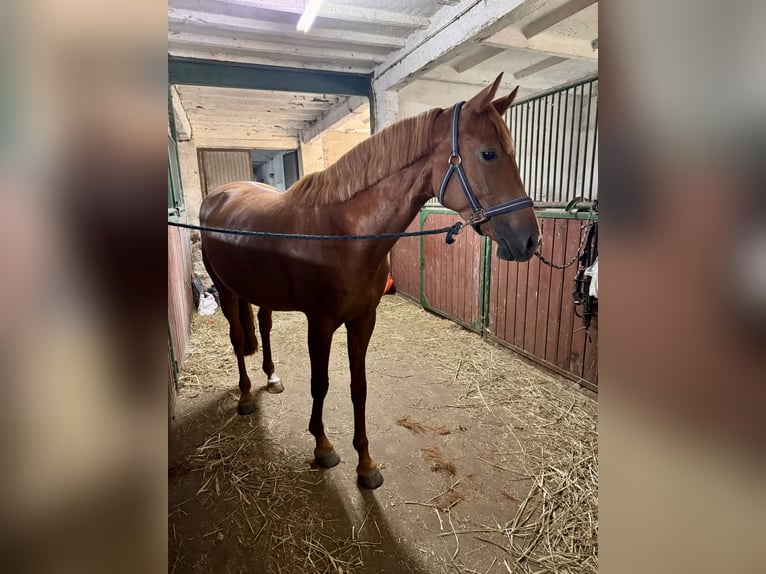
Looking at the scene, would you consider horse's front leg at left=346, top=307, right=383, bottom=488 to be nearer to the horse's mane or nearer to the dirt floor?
the dirt floor

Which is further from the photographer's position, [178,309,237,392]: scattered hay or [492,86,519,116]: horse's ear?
[178,309,237,392]: scattered hay

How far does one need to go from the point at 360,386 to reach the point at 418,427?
564mm

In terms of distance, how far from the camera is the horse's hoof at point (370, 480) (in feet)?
5.37

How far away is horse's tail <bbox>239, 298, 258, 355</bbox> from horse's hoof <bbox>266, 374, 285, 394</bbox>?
22cm

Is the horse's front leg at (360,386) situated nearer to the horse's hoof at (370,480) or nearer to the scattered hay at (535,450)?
the horse's hoof at (370,480)

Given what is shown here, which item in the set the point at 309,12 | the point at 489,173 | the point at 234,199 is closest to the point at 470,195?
the point at 489,173

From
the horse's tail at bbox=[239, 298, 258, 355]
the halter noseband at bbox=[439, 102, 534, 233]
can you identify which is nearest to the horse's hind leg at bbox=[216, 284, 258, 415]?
the horse's tail at bbox=[239, 298, 258, 355]

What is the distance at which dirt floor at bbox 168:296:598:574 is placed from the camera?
4.39 ft

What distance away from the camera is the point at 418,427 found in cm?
207

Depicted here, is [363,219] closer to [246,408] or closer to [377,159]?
[377,159]

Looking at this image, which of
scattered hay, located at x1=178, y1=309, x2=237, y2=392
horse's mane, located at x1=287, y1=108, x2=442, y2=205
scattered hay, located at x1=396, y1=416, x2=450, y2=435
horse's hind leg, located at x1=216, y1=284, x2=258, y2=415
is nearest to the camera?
horse's mane, located at x1=287, y1=108, x2=442, y2=205

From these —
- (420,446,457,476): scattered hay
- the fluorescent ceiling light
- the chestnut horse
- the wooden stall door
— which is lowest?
(420,446,457,476): scattered hay
